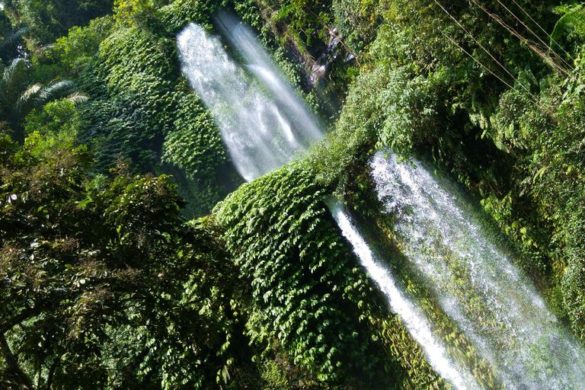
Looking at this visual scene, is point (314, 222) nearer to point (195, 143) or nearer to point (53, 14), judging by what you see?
point (195, 143)

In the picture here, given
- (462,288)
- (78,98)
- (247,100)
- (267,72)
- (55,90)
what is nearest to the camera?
(462,288)

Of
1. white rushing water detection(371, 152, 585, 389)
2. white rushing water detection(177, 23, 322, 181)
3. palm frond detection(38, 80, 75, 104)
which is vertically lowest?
white rushing water detection(371, 152, 585, 389)

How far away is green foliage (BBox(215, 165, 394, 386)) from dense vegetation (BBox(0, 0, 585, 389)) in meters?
0.03

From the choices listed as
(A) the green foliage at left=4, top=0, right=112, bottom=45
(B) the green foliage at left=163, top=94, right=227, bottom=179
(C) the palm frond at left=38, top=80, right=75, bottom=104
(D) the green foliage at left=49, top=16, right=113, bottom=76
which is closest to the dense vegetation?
(B) the green foliage at left=163, top=94, right=227, bottom=179

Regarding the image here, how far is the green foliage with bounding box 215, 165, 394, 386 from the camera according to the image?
7836 mm

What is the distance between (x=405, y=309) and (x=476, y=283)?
3.39ft

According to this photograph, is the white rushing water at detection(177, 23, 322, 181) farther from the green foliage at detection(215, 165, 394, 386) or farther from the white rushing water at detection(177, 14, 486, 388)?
the green foliage at detection(215, 165, 394, 386)

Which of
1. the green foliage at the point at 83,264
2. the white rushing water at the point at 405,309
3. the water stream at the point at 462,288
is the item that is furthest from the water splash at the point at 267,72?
the green foliage at the point at 83,264

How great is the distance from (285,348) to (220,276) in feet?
5.54

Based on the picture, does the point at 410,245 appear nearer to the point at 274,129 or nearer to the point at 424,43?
the point at 424,43

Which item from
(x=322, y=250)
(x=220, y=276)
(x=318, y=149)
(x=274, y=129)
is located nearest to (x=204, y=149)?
(x=274, y=129)

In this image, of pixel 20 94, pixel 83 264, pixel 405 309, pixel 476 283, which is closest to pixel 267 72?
pixel 20 94

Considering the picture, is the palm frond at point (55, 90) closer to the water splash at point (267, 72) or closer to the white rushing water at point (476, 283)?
the water splash at point (267, 72)

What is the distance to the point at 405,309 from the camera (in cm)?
772
